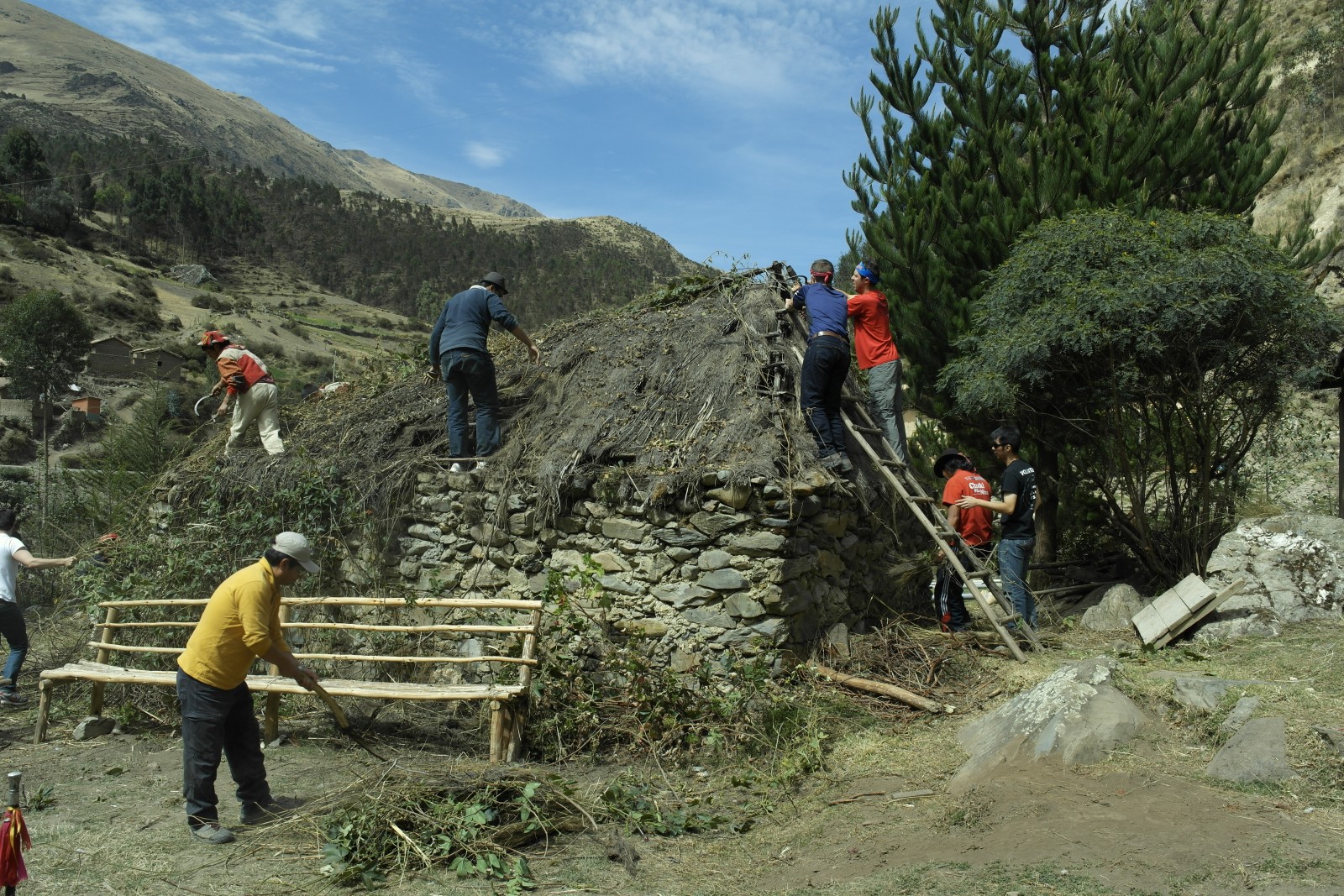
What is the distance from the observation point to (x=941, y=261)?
982 centimetres

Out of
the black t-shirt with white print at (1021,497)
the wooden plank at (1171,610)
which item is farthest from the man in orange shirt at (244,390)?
the wooden plank at (1171,610)

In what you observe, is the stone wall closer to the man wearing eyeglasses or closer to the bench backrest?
the bench backrest

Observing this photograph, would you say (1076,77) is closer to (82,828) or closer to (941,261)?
(941,261)

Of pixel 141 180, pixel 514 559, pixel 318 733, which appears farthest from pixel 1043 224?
pixel 141 180

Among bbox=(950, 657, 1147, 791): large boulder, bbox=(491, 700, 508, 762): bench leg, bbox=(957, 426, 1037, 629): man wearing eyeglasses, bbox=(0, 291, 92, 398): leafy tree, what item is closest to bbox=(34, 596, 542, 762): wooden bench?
bbox=(491, 700, 508, 762): bench leg

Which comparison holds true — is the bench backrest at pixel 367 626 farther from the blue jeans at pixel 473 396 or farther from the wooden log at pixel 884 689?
the wooden log at pixel 884 689

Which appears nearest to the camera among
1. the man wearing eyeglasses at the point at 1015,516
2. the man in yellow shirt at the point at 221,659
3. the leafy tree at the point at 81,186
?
the man in yellow shirt at the point at 221,659

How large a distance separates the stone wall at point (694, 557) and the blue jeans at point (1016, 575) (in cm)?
87

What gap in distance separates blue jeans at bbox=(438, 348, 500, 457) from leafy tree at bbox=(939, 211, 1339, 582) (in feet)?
14.3

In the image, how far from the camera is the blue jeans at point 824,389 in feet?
22.0

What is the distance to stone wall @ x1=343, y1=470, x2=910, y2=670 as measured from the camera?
6.09 metres

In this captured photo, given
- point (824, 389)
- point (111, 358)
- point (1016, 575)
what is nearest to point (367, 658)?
point (824, 389)

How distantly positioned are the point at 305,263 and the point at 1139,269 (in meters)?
64.9

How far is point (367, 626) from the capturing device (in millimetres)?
6379
